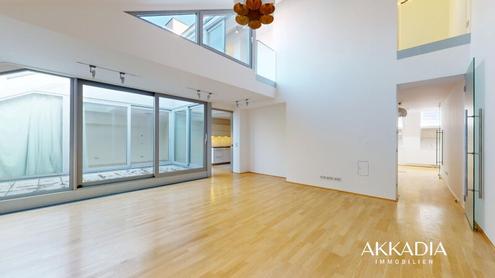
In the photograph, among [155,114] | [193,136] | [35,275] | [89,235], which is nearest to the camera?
[35,275]

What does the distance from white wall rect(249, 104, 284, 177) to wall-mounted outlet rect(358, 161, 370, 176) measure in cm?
229

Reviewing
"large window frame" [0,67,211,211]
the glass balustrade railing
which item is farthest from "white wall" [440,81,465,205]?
"large window frame" [0,67,211,211]

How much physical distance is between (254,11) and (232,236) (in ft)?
9.62

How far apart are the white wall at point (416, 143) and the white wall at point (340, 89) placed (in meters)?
6.40

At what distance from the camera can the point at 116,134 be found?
4.91 metres

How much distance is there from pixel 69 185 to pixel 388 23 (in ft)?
23.5

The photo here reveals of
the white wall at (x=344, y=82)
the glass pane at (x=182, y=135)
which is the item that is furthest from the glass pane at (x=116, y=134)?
the white wall at (x=344, y=82)

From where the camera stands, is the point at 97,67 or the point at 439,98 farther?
the point at 439,98

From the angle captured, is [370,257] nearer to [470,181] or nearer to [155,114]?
[470,181]

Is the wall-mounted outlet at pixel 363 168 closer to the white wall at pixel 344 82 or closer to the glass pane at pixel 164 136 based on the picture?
the white wall at pixel 344 82

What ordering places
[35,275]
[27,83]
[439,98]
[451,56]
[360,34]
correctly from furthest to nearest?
1. [439,98]
2. [360,34]
3. [27,83]
4. [451,56]
5. [35,275]

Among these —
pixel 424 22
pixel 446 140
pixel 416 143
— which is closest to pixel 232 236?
pixel 446 140

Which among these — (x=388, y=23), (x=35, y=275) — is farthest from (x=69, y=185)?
(x=388, y=23)

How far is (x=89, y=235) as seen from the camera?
2.50 m
